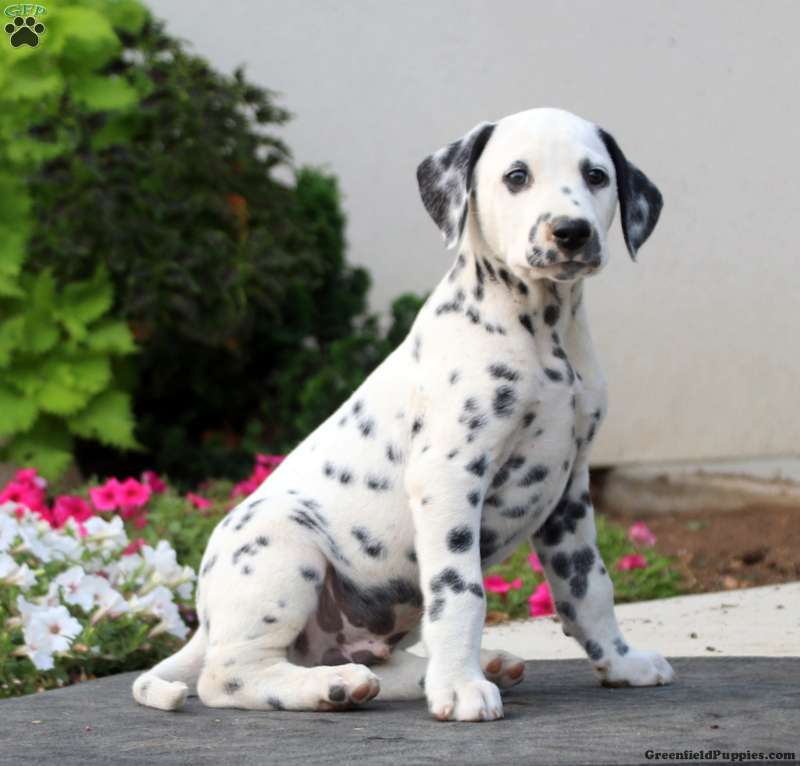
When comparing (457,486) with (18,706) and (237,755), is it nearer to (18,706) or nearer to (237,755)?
(237,755)

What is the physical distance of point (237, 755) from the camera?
9.53 feet

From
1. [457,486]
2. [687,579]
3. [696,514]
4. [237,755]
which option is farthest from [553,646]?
[696,514]

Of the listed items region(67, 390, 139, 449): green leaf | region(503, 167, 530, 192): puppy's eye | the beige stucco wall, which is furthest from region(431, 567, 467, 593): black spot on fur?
the beige stucco wall

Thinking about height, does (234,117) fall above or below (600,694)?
above

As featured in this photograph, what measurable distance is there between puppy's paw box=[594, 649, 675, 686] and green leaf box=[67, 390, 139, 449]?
15.3 ft

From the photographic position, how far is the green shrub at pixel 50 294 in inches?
308

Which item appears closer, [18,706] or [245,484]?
[18,706]

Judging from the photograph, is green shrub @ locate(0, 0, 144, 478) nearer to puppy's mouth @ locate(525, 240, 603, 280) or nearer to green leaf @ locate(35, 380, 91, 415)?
green leaf @ locate(35, 380, 91, 415)

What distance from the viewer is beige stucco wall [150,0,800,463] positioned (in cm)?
812

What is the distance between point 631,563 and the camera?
256 inches

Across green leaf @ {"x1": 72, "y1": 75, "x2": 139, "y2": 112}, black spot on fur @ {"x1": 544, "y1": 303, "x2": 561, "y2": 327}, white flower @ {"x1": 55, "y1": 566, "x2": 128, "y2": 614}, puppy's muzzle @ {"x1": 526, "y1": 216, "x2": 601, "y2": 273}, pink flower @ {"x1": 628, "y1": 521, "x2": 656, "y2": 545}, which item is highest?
green leaf @ {"x1": 72, "y1": 75, "x2": 139, "y2": 112}

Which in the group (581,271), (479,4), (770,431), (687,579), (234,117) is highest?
(479,4)

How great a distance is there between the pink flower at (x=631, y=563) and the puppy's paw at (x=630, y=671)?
288cm

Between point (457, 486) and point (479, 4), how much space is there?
593 cm
